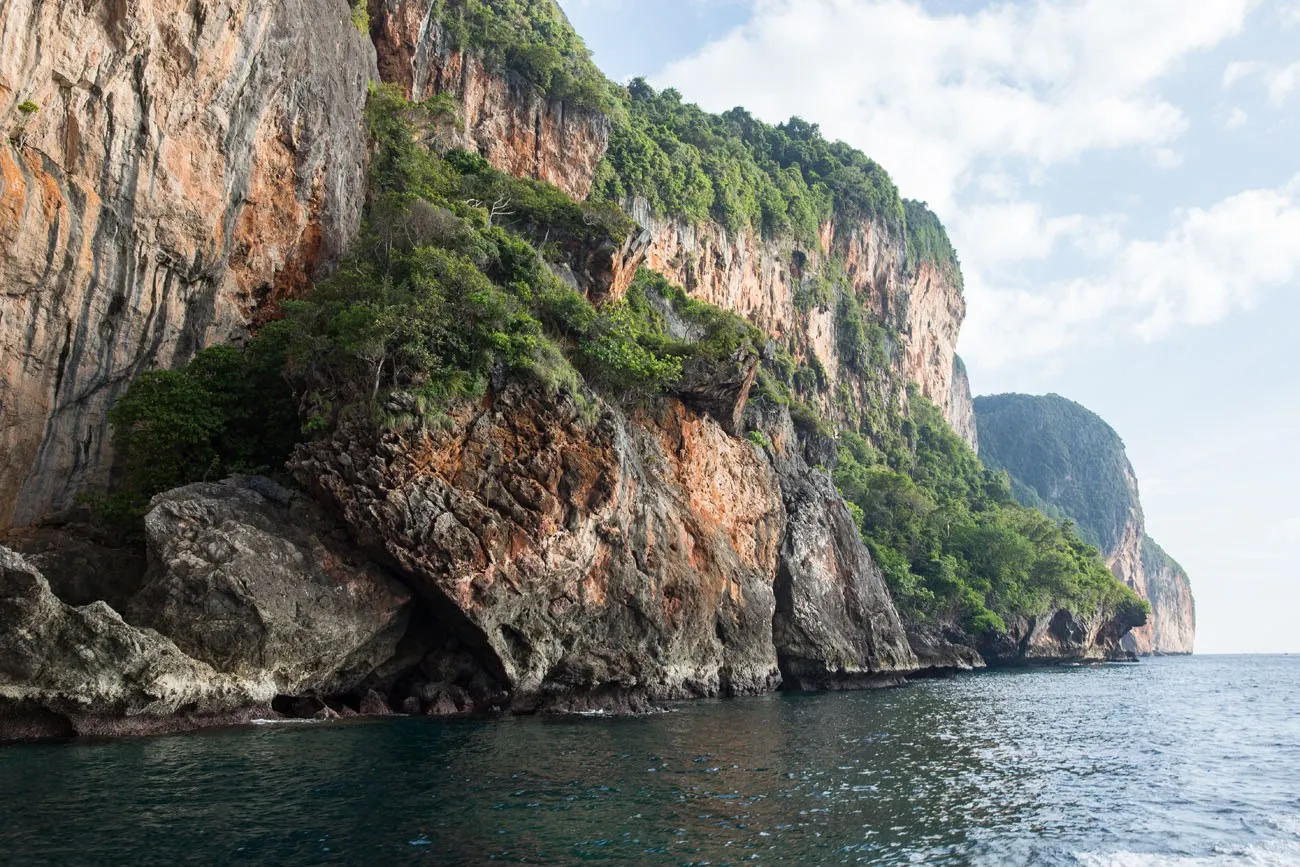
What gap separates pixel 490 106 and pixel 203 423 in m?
28.9

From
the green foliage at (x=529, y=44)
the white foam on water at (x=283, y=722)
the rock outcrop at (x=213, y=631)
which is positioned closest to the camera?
the rock outcrop at (x=213, y=631)

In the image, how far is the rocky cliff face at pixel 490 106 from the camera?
39.9 meters

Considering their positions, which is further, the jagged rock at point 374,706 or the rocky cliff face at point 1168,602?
the rocky cliff face at point 1168,602

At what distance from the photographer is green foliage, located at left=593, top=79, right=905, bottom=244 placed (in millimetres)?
57281

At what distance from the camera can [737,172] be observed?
69.4 meters

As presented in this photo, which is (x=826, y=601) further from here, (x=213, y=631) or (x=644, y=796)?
(x=213, y=631)

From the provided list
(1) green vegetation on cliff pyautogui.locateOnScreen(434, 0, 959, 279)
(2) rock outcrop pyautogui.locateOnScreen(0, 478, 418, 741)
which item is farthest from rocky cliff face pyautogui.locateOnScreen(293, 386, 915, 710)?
(1) green vegetation on cliff pyautogui.locateOnScreen(434, 0, 959, 279)

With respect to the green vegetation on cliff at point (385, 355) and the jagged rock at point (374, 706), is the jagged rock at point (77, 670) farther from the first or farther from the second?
the green vegetation on cliff at point (385, 355)

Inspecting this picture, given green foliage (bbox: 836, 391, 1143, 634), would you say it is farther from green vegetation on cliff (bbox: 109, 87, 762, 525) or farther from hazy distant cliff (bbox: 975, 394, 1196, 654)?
hazy distant cliff (bbox: 975, 394, 1196, 654)

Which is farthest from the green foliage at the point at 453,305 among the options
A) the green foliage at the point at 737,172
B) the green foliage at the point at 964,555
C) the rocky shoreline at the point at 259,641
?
the green foliage at the point at 964,555

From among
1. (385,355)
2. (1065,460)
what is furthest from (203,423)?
(1065,460)

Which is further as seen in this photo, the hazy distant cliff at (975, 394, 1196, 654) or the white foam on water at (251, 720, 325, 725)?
the hazy distant cliff at (975, 394, 1196, 654)

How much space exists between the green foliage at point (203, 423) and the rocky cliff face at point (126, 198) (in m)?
1.30

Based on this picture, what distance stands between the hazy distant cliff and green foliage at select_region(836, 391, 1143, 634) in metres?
75.0
